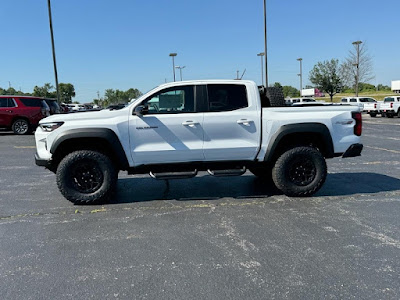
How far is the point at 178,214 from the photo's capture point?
182 inches

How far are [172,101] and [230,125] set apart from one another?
38.4 inches

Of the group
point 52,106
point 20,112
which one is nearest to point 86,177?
point 20,112

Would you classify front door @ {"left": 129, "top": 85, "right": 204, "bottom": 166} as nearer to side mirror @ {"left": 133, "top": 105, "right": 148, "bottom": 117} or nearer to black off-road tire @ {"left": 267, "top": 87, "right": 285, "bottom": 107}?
side mirror @ {"left": 133, "top": 105, "right": 148, "bottom": 117}

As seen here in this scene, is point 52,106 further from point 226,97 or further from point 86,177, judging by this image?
point 226,97

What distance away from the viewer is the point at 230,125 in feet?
16.5

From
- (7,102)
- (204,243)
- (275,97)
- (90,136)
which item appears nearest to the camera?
(204,243)

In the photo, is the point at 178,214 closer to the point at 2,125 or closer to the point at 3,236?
the point at 3,236

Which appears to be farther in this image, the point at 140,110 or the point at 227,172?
the point at 227,172

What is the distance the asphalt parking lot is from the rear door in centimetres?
78

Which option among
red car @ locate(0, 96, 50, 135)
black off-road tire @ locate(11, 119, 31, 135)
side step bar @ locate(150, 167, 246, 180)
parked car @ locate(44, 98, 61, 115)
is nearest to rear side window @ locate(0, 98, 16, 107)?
red car @ locate(0, 96, 50, 135)

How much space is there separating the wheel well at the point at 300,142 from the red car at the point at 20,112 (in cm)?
1400

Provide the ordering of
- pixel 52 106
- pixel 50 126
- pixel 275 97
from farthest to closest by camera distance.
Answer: pixel 52 106
pixel 275 97
pixel 50 126

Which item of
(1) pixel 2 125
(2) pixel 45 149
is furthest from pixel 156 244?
(1) pixel 2 125

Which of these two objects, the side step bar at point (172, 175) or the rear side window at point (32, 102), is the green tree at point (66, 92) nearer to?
the rear side window at point (32, 102)
